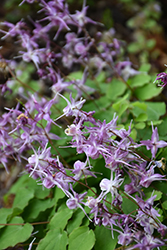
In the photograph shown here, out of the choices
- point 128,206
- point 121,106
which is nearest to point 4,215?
point 128,206

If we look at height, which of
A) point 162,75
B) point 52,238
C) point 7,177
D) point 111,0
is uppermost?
point 162,75

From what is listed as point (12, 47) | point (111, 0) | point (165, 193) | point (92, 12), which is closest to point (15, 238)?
point (165, 193)

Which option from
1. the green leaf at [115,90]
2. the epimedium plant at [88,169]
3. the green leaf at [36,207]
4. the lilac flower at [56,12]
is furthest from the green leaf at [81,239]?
the lilac flower at [56,12]

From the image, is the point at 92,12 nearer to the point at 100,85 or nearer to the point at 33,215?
the point at 100,85

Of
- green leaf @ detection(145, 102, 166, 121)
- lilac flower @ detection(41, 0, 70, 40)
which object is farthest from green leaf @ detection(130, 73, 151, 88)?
lilac flower @ detection(41, 0, 70, 40)

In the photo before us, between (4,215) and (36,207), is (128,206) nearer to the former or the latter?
(36,207)

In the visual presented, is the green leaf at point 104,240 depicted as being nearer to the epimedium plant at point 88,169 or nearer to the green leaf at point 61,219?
the epimedium plant at point 88,169
